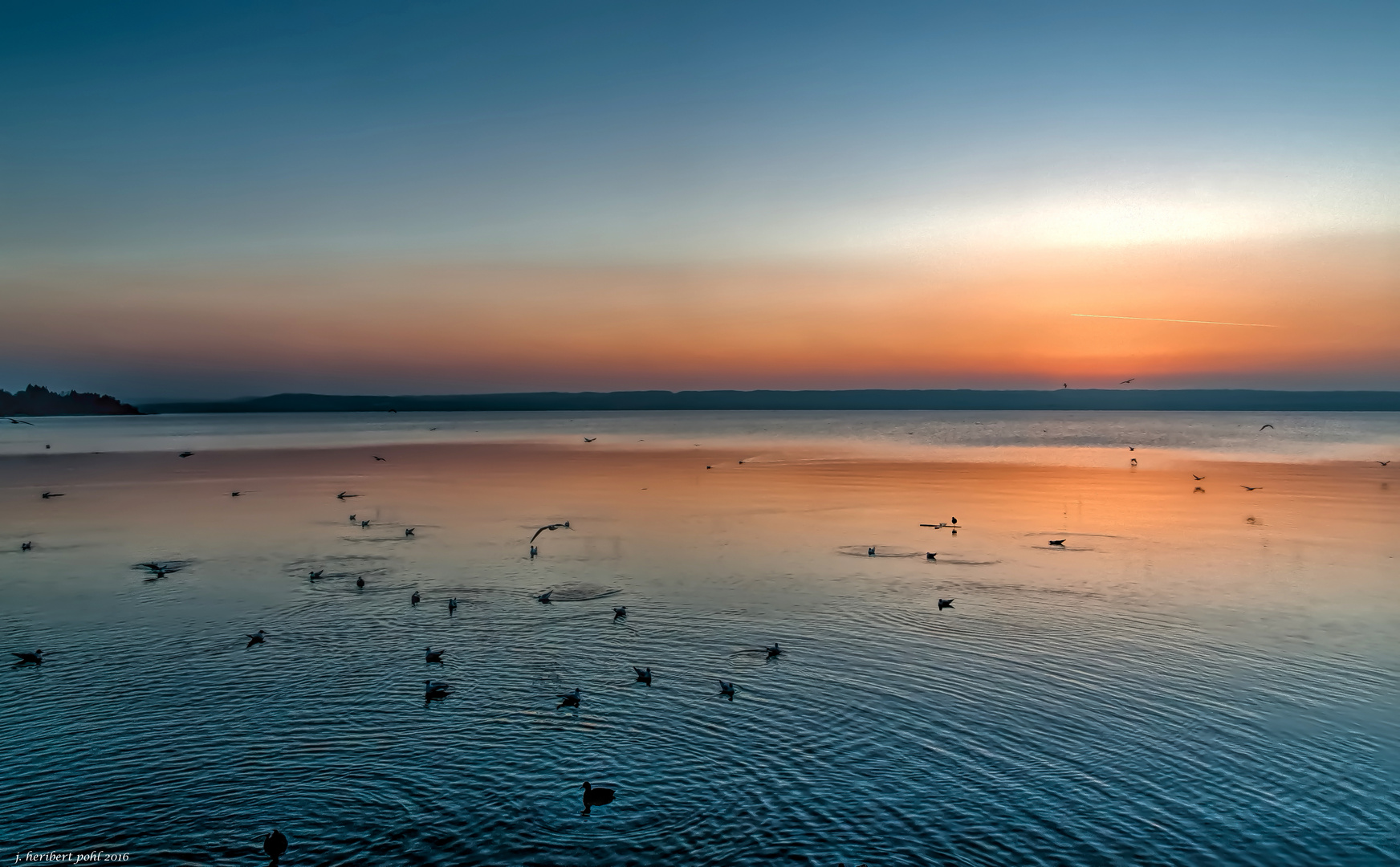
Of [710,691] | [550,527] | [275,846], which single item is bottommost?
[710,691]

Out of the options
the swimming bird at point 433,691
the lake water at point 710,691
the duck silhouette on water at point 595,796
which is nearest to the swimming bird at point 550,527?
the lake water at point 710,691

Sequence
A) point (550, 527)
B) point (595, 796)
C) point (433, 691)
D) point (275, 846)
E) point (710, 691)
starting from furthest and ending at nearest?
point (550, 527) → point (710, 691) → point (433, 691) → point (595, 796) → point (275, 846)

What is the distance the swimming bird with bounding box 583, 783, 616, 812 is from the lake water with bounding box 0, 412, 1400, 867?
28 centimetres

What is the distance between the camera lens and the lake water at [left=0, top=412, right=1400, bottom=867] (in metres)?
13.8

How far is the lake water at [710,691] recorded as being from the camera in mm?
13773

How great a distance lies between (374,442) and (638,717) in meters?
131

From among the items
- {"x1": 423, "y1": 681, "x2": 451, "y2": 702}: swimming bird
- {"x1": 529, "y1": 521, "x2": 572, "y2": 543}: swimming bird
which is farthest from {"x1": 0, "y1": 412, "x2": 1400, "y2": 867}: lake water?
{"x1": 529, "y1": 521, "x2": 572, "y2": 543}: swimming bird

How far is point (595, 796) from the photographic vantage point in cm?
1452

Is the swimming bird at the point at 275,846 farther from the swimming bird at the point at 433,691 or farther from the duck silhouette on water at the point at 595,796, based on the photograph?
the swimming bird at the point at 433,691

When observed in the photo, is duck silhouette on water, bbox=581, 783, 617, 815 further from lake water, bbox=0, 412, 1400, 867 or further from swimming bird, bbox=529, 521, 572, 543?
swimming bird, bbox=529, 521, 572, 543

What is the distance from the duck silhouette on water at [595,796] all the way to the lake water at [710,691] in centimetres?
27

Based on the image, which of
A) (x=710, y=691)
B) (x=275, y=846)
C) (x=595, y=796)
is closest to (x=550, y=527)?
(x=710, y=691)

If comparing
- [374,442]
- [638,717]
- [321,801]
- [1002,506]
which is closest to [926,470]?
[1002,506]

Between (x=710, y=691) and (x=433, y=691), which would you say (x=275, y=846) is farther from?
(x=710, y=691)
